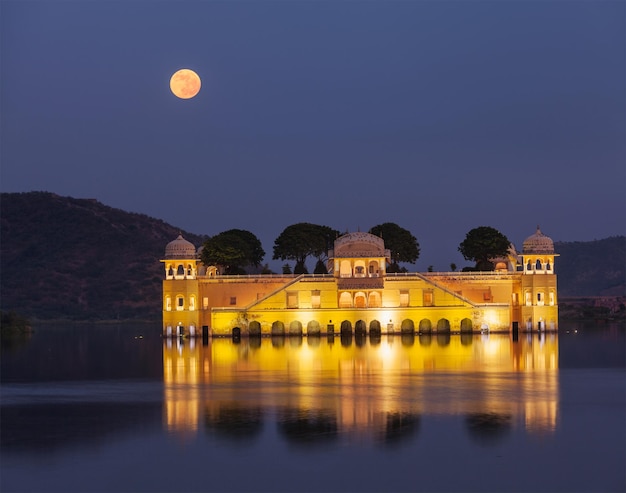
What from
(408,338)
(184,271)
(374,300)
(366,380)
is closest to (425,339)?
(408,338)

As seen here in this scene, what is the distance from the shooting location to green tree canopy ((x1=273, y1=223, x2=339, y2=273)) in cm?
7425

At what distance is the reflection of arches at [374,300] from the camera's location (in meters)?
69.3

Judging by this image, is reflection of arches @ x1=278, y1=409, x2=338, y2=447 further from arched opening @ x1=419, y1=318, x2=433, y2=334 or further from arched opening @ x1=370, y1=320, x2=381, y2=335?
arched opening @ x1=370, y1=320, x2=381, y2=335

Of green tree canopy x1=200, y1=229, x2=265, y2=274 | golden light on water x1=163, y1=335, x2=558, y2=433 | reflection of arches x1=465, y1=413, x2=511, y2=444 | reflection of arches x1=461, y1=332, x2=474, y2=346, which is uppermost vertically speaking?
green tree canopy x1=200, y1=229, x2=265, y2=274

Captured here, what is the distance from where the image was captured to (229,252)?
71.2 metres

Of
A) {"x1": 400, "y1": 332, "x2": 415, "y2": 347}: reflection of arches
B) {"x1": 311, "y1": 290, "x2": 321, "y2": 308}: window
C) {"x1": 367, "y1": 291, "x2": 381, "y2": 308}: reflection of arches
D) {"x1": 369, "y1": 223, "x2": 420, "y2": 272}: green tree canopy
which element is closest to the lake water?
{"x1": 400, "y1": 332, "x2": 415, "y2": 347}: reflection of arches

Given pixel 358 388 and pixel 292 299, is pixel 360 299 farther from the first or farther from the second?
pixel 358 388

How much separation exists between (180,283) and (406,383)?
33.5 meters

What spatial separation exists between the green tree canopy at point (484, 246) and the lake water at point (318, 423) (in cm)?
2481

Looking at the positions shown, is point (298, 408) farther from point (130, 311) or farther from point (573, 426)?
point (130, 311)

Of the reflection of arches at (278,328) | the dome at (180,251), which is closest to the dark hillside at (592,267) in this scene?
the reflection of arches at (278,328)

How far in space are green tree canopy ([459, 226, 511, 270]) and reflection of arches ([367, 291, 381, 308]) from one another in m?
8.04

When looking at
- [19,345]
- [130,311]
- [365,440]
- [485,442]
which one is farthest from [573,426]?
[130,311]

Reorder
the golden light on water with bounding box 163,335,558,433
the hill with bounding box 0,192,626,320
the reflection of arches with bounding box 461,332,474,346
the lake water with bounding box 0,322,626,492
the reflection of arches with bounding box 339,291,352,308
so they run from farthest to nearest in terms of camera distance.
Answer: the hill with bounding box 0,192,626,320
the reflection of arches with bounding box 339,291,352,308
the reflection of arches with bounding box 461,332,474,346
the golden light on water with bounding box 163,335,558,433
the lake water with bounding box 0,322,626,492
